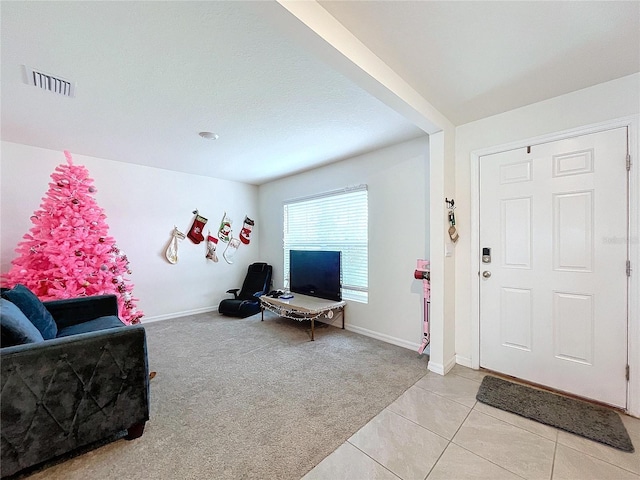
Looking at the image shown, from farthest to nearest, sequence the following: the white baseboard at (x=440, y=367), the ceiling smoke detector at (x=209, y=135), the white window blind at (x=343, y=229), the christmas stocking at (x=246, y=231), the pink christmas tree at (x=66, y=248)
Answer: the christmas stocking at (x=246, y=231), the white window blind at (x=343, y=229), the ceiling smoke detector at (x=209, y=135), the pink christmas tree at (x=66, y=248), the white baseboard at (x=440, y=367)

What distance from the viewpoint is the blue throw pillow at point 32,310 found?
1858mm

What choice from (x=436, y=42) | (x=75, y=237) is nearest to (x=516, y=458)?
(x=436, y=42)

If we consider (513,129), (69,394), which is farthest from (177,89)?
(513,129)

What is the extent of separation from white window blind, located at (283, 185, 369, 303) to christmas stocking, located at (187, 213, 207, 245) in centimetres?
162

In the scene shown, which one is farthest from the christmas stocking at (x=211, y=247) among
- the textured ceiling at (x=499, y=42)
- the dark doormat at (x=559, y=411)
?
the dark doormat at (x=559, y=411)

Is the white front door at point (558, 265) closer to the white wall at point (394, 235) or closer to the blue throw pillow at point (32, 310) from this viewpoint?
the white wall at point (394, 235)

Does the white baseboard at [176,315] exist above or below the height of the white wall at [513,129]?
below

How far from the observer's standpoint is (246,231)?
524 centimetres

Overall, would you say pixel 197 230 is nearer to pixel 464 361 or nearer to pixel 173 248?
pixel 173 248

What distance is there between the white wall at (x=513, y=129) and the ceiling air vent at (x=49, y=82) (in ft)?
10.9

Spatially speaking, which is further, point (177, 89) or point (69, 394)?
point (177, 89)

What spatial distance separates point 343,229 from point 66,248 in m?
3.09

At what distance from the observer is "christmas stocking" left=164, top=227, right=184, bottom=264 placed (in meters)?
4.29

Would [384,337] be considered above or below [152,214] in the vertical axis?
below
